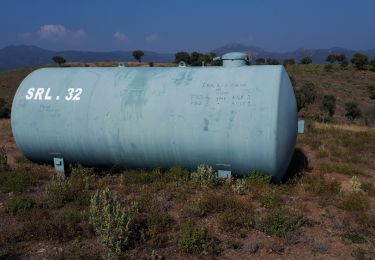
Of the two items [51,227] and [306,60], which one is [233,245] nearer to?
[51,227]

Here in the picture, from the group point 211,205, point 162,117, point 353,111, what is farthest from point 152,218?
point 353,111

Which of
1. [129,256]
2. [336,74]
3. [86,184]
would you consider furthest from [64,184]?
[336,74]

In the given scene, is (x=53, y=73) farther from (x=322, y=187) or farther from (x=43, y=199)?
(x=322, y=187)

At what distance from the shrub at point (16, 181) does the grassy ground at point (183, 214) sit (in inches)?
0.8

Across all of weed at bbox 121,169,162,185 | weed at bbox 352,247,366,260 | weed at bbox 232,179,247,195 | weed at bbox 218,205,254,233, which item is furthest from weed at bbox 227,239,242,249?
weed at bbox 121,169,162,185

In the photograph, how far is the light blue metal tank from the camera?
718 centimetres

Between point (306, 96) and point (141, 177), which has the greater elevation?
point (141, 177)

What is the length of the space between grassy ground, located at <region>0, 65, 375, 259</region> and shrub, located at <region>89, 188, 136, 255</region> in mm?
15

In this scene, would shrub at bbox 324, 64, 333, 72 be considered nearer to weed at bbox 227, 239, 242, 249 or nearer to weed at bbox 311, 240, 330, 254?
weed at bbox 311, 240, 330, 254

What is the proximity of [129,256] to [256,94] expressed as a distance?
376 cm

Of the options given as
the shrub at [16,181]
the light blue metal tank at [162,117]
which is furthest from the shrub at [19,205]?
the light blue metal tank at [162,117]

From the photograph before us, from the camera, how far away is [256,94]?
23.6 feet

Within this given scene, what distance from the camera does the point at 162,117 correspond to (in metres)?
7.60

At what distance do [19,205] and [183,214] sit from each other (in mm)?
2819
